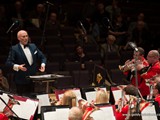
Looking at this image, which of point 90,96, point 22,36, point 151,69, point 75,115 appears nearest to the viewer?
point 75,115

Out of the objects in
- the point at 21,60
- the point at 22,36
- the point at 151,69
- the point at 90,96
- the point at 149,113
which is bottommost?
the point at 149,113

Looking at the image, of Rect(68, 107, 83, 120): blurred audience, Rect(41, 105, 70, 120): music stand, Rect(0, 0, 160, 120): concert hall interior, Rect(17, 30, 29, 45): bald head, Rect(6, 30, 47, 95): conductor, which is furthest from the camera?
Rect(6, 30, 47, 95): conductor

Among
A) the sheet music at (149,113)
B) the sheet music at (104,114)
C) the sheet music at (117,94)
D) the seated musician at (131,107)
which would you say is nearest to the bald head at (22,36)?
the sheet music at (117,94)

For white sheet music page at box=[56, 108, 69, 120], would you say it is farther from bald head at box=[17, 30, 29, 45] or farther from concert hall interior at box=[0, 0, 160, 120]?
bald head at box=[17, 30, 29, 45]

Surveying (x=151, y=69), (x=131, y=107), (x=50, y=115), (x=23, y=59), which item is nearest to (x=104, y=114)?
(x=131, y=107)

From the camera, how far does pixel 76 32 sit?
1216 centimetres

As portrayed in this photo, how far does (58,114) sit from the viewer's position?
5.29m

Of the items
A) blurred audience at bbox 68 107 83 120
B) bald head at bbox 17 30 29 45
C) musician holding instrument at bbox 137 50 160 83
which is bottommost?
blurred audience at bbox 68 107 83 120

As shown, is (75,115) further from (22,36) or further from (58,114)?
(22,36)

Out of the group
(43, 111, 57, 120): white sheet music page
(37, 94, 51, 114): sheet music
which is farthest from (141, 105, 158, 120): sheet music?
(37, 94, 51, 114): sheet music

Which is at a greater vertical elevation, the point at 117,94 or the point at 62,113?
the point at 117,94

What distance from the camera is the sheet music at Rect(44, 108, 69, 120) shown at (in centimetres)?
521

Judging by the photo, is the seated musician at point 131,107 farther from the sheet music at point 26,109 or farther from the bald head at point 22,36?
the bald head at point 22,36

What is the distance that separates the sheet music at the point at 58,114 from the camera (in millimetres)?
5215
